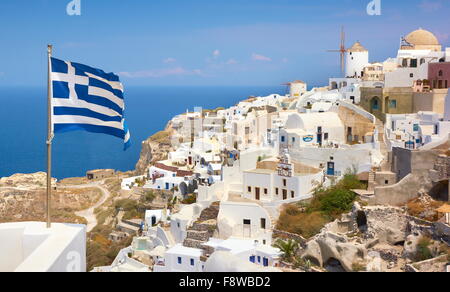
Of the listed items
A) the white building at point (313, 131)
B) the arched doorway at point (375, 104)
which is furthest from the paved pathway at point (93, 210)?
the arched doorway at point (375, 104)

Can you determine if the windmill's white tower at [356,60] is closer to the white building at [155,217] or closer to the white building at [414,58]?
the white building at [414,58]

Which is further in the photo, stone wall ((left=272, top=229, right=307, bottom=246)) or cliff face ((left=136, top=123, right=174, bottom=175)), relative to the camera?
cliff face ((left=136, top=123, right=174, bottom=175))

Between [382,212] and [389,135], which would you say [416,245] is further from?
[389,135]

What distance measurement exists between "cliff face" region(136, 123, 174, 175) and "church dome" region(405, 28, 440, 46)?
59.0ft

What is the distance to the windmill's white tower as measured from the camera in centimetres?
3725

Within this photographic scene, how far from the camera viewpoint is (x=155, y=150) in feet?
147

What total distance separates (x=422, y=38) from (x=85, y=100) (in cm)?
2964

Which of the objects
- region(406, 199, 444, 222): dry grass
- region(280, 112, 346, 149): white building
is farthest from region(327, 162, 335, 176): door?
region(406, 199, 444, 222): dry grass

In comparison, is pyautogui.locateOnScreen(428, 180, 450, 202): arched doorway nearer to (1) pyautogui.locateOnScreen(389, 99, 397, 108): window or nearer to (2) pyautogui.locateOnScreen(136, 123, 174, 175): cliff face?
(1) pyautogui.locateOnScreen(389, 99, 397, 108): window

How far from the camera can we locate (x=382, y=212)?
55.9 ft

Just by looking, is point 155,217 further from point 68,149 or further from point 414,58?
point 68,149

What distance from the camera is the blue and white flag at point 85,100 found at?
328 inches

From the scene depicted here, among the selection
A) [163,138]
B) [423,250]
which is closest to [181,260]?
[423,250]

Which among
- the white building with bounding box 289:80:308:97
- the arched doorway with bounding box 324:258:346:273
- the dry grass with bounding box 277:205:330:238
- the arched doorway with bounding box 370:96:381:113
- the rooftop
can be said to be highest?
the white building with bounding box 289:80:308:97
